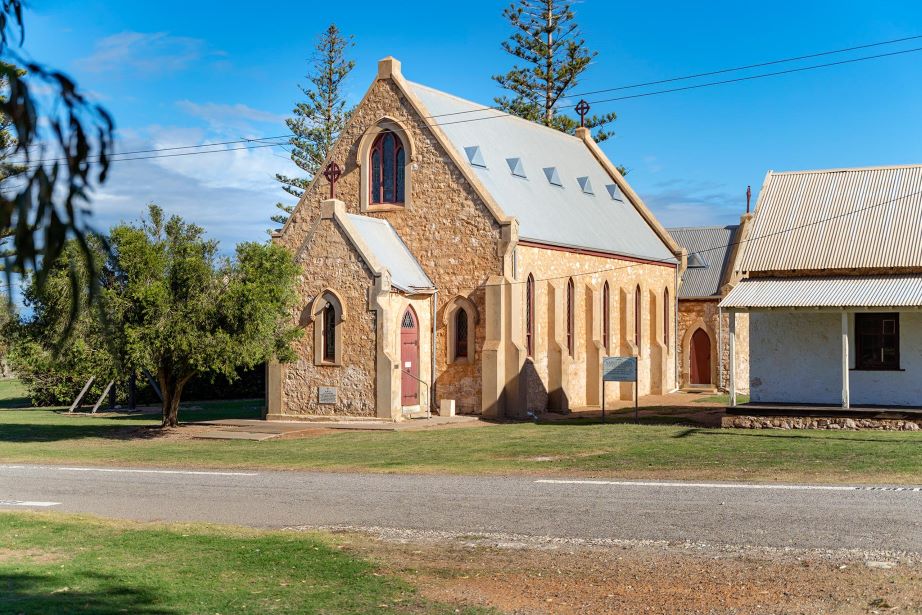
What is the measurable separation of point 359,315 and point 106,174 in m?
26.6

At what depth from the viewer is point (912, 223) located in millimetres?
27484

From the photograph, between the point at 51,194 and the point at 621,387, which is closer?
the point at 51,194

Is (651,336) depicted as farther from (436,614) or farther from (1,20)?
(1,20)

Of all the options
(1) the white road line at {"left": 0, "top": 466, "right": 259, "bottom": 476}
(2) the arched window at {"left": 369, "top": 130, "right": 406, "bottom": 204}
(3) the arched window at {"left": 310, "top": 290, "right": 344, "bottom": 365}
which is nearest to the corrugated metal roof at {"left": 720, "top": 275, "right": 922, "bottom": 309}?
(3) the arched window at {"left": 310, "top": 290, "right": 344, "bottom": 365}

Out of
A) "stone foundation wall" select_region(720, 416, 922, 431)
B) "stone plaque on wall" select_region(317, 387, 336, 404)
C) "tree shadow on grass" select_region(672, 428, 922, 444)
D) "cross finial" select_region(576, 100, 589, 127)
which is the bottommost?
"tree shadow on grass" select_region(672, 428, 922, 444)

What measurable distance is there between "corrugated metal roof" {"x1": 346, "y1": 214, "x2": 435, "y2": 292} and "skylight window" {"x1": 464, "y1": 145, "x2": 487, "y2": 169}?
339 cm

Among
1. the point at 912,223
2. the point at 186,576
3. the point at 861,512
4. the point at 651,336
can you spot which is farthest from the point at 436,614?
the point at 651,336

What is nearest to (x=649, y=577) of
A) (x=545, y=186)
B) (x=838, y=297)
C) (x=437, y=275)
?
(x=838, y=297)

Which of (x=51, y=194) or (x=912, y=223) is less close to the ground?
(x=912, y=223)

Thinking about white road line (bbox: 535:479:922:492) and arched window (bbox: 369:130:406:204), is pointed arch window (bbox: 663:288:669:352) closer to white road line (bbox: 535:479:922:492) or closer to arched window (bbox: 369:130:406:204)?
arched window (bbox: 369:130:406:204)

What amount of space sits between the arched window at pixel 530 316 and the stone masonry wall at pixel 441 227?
1.74 meters

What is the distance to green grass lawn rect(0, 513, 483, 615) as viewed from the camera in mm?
9039

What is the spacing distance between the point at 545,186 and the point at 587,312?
4.80m

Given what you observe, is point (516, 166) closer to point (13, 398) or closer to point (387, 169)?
point (387, 169)
